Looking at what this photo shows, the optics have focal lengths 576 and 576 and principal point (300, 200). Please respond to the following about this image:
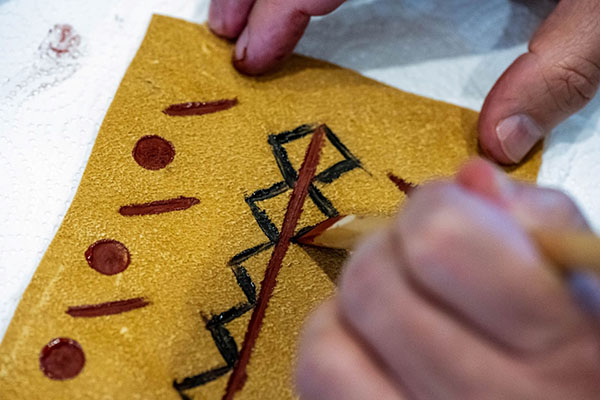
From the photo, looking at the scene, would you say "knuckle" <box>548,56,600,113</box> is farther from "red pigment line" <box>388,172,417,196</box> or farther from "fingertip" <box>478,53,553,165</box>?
"red pigment line" <box>388,172,417,196</box>

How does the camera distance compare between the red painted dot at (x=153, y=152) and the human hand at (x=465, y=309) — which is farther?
the red painted dot at (x=153, y=152)

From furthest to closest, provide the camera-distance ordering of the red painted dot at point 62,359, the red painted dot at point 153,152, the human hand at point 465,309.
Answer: the red painted dot at point 153,152 → the red painted dot at point 62,359 → the human hand at point 465,309

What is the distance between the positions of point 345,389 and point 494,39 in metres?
0.61

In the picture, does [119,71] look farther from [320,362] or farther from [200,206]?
[320,362]

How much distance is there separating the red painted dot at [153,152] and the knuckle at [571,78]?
1.42 ft

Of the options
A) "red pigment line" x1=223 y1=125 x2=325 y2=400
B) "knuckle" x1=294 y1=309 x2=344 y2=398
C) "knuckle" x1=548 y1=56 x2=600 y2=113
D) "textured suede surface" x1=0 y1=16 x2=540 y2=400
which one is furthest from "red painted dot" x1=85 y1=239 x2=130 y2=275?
"knuckle" x1=548 y1=56 x2=600 y2=113

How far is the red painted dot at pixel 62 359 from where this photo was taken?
→ 1.55ft

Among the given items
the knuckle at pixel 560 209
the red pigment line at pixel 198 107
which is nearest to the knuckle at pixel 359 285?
the knuckle at pixel 560 209

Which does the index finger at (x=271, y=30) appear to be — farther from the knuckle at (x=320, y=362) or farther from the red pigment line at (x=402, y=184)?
the knuckle at (x=320, y=362)

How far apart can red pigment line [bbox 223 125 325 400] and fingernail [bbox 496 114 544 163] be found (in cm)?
21

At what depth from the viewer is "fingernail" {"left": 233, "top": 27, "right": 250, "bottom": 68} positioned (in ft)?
2.16

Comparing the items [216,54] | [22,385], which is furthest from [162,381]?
Answer: [216,54]

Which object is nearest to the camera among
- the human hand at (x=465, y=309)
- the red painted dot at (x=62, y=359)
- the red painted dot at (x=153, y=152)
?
the human hand at (x=465, y=309)

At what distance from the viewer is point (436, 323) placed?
1.02 ft
